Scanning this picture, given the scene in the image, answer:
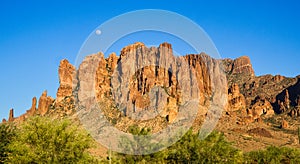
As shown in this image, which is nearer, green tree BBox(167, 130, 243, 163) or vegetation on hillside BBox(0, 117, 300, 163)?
vegetation on hillside BBox(0, 117, 300, 163)

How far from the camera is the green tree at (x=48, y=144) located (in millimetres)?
34000

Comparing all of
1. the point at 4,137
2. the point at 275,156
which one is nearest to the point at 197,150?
the point at 4,137

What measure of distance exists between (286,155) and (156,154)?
1734 inches

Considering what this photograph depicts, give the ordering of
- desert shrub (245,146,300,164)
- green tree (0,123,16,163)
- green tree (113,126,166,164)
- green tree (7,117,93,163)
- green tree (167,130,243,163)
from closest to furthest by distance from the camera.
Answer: green tree (7,117,93,163) < green tree (0,123,16,163) < green tree (113,126,166,164) < green tree (167,130,243,163) < desert shrub (245,146,300,164)

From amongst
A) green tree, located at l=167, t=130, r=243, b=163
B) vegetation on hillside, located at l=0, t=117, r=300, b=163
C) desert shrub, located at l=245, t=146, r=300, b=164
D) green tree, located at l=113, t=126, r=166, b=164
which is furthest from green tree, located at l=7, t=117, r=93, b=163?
desert shrub, located at l=245, t=146, r=300, b=164

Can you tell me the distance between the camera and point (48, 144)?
3519cm

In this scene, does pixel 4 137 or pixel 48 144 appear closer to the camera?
pixel 48 144

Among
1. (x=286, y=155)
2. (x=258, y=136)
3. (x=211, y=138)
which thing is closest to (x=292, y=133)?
(x=258, y=136)

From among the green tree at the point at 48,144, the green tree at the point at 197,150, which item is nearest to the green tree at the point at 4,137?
the green tree at the point at 48,144

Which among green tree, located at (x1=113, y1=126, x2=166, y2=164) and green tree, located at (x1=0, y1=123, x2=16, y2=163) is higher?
green tree, located at (x1=0, y1=123, x2=16, y2=163)

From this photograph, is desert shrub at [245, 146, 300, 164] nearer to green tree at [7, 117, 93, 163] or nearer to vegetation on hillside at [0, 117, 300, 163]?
vegetation on hillside at [0, 117, 300, 163]

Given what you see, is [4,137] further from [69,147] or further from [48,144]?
[69,147]

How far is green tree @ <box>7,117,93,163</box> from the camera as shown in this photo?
112 feet

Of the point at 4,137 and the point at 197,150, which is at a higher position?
the point at 4,137
